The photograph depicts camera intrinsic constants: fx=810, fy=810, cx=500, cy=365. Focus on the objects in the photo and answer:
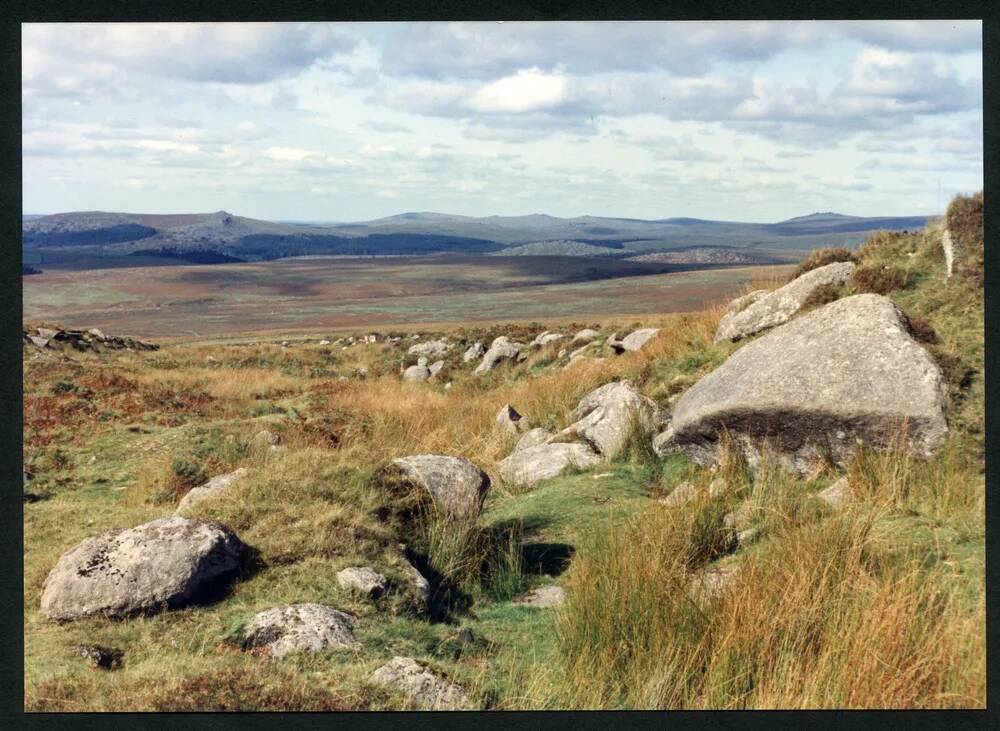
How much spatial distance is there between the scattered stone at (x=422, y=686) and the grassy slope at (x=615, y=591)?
10cm

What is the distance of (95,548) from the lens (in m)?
6.86

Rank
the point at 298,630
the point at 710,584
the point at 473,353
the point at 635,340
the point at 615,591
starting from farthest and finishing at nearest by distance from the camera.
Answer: the point at 473,353 < the point at 635,340 < the point at 710,584 < the point at 298,630 < the point at 615,591

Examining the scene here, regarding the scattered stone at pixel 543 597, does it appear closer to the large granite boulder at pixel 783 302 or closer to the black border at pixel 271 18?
the black border at pixel 271 18

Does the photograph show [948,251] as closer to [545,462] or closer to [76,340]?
[545,462]

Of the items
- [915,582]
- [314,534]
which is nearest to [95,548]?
[314,534]

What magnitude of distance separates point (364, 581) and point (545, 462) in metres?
4.87

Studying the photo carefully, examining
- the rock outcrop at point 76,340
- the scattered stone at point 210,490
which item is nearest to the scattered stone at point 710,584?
the scattered stone at point 210,490

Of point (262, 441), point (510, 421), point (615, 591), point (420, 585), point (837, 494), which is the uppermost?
point (837, 494)

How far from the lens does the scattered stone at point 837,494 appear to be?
287 inches

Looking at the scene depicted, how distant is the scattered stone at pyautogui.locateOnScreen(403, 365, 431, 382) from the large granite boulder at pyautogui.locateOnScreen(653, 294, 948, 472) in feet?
56.8

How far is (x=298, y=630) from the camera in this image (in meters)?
5.91

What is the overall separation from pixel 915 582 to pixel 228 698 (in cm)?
468

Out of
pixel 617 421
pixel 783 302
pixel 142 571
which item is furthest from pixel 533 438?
pixel 142 571

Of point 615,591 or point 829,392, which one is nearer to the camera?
point 615,591
